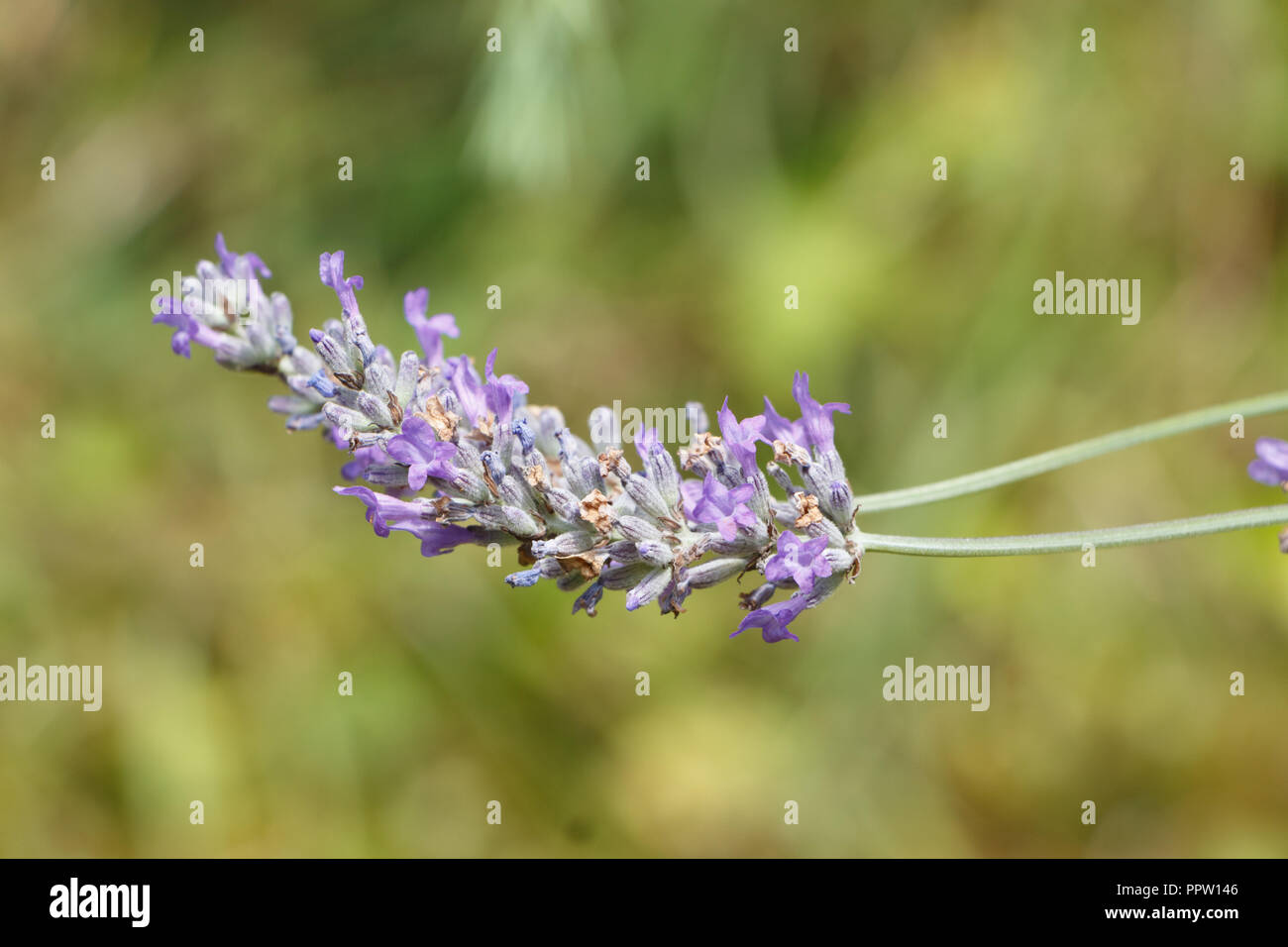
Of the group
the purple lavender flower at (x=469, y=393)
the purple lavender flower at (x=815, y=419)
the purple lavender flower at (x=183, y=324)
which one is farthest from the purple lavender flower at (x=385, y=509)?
the purple lavender flower at (x=815, y=419)

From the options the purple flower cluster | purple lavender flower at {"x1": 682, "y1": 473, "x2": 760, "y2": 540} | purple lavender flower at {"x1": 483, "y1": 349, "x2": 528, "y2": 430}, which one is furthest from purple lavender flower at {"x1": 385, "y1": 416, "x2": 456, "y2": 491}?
purple lavender flower at {"x1": 682, "y1": 473, "x2": 760, "y2": 540}

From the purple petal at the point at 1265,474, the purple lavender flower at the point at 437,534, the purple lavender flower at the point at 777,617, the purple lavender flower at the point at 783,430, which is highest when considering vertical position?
the purple lavender flower at the point at 783,430

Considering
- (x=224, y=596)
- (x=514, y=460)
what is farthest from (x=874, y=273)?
(x=224, y=596)

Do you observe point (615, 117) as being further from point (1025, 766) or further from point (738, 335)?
point (1025, 766)

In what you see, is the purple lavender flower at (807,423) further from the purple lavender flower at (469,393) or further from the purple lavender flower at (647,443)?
the purple lavender flower at (469,393)

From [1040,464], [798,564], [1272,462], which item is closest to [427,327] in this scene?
[798,564]
